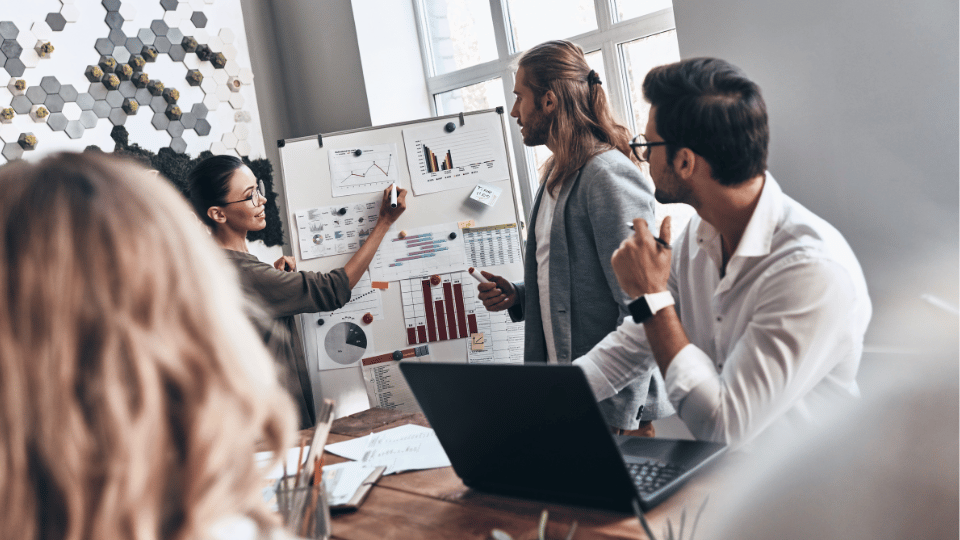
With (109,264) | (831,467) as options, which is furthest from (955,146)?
(109,264)

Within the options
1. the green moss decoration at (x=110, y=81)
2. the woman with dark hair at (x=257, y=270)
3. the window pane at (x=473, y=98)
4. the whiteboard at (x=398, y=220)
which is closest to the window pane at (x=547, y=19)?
the window pane at (x=473, y=98)

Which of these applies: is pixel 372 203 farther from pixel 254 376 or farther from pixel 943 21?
pixel 254 376

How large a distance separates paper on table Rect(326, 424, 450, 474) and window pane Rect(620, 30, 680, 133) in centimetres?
173

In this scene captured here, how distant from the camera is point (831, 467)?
1144 mm

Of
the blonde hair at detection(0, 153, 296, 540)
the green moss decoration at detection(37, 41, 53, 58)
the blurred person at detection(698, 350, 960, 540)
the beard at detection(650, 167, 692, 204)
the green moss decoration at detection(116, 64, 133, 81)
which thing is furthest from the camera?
the green moss decoration at detection(116, 64, 133, 81)

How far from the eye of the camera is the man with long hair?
1891 mm

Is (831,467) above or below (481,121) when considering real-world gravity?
below

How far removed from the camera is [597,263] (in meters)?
1.95

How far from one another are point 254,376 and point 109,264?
127 millimetres

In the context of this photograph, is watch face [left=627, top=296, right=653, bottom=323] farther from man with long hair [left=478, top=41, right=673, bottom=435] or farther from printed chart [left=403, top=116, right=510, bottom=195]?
printed chart [left=403, top=116, right=510, bottom=195]

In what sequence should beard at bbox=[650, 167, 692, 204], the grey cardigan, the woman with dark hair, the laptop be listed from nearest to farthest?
the laptop
beard at bbox=[650, 167, 692, 204]
the grey cardigan
the woman with dark hair

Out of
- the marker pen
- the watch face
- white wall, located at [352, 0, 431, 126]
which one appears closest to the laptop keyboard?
the watch face

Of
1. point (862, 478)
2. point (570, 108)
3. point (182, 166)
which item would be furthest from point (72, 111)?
point (862, 478)

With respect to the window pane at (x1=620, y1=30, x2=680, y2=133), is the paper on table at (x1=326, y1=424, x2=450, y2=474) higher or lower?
lower
